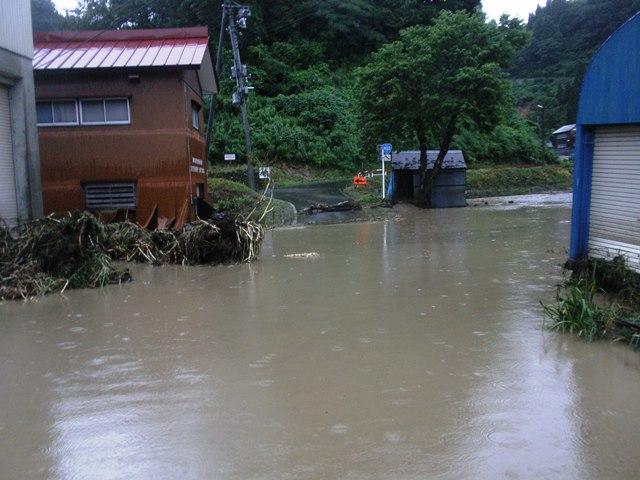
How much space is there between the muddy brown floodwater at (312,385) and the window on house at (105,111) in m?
6.83

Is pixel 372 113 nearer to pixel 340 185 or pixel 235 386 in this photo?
pixel 340 185

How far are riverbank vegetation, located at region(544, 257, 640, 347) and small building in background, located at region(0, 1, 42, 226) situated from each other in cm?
1053

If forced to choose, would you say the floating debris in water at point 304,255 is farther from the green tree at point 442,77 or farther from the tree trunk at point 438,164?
the tree trunk at point 438,164

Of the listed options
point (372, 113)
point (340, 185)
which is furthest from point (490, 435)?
point (340, 185)

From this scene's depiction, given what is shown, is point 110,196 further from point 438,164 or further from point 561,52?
point 561,52

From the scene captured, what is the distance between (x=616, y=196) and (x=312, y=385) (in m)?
5.96

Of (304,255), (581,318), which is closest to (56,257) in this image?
(304,255)

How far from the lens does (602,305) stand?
27.8 ft

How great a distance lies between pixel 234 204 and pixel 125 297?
12322mm

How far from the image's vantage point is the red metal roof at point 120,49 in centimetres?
1596

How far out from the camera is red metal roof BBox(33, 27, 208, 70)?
52.4 ft

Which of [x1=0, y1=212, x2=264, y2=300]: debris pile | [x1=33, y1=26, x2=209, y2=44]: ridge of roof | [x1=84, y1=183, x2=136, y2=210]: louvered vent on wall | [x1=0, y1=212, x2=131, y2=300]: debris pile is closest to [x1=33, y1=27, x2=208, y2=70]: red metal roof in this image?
[x1=33, y1=26, x2=209, y2=44]: ridge of roof

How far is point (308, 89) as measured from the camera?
5381 centimetres

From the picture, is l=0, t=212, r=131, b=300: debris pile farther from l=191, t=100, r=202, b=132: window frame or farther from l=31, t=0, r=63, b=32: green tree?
l=31, t=0, r=63, b=32: green tree
